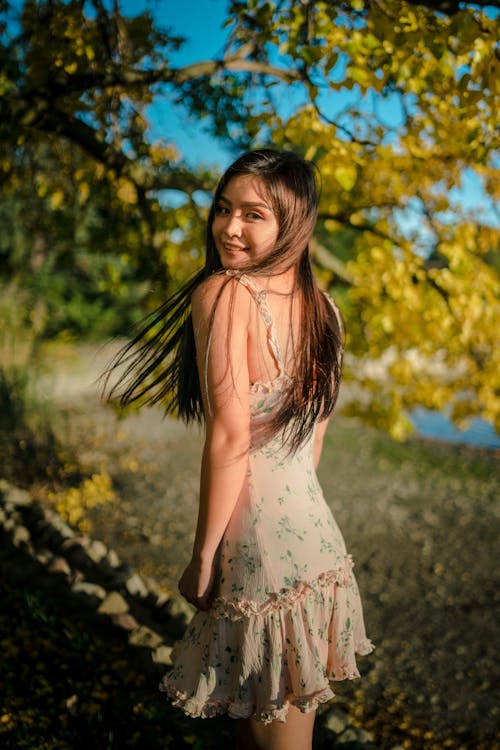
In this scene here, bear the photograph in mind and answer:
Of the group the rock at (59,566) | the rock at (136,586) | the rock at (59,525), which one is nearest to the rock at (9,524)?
the rock at (59,525)

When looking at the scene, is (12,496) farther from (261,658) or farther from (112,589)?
(261,658)

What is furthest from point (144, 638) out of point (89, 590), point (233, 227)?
point (233, 227)

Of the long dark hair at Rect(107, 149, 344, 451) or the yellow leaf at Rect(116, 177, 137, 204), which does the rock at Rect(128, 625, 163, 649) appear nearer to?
the long dark hair at Rect(107, 149, 344, 451)

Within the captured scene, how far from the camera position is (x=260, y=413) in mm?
1339

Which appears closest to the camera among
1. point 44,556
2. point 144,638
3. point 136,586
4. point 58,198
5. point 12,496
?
point 144,638

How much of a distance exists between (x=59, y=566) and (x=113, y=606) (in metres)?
0.52

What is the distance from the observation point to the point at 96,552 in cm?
326

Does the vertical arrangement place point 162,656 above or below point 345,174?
below

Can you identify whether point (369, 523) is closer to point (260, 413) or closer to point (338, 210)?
point (338, 210)

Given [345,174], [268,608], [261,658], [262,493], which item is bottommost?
[261,658]

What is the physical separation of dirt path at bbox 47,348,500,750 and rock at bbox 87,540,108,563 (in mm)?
802

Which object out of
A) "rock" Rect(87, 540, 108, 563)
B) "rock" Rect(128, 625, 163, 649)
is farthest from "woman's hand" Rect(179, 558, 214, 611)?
"rock" Rect(87, 540, 108, 563)

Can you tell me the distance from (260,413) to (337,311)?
1.52 ft

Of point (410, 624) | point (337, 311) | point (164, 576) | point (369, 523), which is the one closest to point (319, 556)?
point (337, 311)
